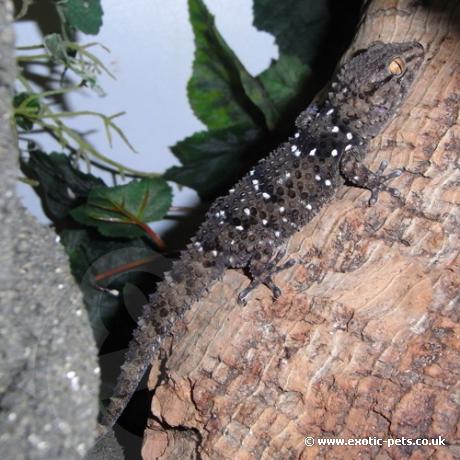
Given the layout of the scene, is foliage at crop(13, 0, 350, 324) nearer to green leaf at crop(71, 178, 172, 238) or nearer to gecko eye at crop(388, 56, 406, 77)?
green leaf at crop(71, 178, 172, 238)

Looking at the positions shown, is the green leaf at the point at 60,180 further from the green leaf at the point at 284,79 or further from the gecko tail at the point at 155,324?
the green leaf at the point at 284,79

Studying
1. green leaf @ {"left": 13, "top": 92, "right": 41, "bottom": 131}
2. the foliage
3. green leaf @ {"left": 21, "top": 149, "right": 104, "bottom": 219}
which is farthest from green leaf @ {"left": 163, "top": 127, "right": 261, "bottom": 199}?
green leaf @ {"left": 13, "top": 92, "right": 41, "bottom": 131}

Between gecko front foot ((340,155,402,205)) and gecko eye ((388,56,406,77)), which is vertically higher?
gecko eye ((388,56,406,77))

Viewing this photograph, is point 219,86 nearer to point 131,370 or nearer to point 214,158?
point 214,158

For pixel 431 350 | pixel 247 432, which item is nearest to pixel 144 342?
pixel 247 432

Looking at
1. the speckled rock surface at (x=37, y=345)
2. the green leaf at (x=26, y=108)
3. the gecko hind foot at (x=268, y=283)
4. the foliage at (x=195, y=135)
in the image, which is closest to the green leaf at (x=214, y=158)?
the foliage at (x=195, y=135)

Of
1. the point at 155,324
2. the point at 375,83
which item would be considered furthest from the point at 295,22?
the point at 155,324

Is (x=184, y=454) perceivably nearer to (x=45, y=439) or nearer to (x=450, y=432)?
(x=45, y=439)
